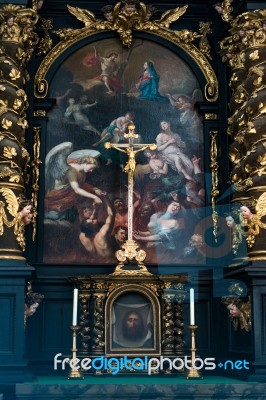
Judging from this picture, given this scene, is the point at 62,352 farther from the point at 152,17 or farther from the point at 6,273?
the point at 152,17

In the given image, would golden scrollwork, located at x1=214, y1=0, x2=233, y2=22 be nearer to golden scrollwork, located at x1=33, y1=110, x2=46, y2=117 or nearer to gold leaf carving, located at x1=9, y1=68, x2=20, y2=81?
golden scrollwork, located at x1=33, y1=110, x2=46, y2=117

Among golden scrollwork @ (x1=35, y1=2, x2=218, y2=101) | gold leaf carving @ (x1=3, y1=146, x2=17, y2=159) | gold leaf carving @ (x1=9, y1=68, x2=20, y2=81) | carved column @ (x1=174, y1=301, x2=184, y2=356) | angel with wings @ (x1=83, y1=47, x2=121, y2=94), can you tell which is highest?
golden scrollwork @ (x1=35, y1=2, x2=218, y2=101)

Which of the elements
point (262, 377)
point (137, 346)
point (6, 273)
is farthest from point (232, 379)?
point (6, 273)

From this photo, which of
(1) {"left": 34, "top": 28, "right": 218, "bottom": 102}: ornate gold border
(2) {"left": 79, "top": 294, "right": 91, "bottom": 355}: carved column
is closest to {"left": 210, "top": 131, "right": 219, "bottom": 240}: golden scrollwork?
(1) {"left": 34, "top": 28, "right": 218, "bottom": 102}: ornate gold border

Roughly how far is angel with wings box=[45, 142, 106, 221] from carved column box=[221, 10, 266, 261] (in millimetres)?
2384

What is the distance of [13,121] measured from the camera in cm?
1160

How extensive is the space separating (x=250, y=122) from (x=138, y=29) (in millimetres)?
3096

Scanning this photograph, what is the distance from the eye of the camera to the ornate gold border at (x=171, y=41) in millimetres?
13115

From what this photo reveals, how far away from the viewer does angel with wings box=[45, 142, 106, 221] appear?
12.8 m

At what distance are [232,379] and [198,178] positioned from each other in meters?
3.58

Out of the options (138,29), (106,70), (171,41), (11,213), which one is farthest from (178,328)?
(138,29)

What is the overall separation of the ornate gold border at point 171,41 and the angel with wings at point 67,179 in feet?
3.65

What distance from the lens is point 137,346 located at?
11703 mm

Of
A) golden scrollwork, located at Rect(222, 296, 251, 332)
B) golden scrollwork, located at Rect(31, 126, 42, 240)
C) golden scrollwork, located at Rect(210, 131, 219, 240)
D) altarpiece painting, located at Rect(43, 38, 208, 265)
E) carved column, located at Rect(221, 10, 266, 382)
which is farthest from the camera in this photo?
golden scrollwork, located at Rect(210, 131, 219, 240)
